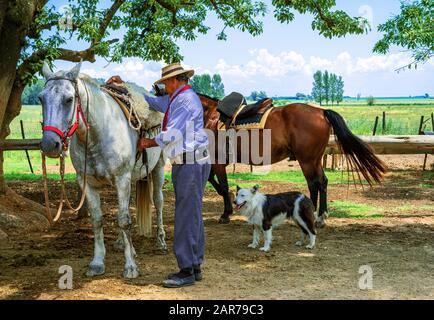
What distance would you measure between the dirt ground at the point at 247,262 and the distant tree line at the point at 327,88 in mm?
147320

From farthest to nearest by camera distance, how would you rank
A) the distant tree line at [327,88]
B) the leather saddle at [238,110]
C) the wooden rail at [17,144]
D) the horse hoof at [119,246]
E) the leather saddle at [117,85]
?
the distant tree line at [327,88]
the leather saddle at [238,110]
the wooden rail at [17,144]
the horse hoof at [119,246]
the leather saddle at [117,85]

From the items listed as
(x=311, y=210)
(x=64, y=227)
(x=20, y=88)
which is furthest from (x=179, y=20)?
(x=311, y=210)

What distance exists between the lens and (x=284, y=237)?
7.68 metres

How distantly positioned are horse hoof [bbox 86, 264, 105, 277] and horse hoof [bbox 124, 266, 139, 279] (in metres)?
0.31

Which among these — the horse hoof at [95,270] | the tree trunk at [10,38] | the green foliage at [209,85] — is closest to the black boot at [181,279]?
the horse hoof at [95,270]

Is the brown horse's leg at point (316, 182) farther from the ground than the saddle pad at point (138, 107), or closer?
closer

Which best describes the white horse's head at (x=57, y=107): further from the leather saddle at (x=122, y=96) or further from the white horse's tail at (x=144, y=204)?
the white horse's tail at (x=144, y=204)

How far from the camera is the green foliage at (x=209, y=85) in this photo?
362ft

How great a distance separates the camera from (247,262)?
6207 mm

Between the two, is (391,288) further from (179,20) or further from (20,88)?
(179,20)

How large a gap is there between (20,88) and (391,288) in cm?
762

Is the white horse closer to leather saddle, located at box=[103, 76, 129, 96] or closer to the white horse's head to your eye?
the white horse's head

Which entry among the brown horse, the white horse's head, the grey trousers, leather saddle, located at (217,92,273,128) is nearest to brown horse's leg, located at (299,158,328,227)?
the brown horse

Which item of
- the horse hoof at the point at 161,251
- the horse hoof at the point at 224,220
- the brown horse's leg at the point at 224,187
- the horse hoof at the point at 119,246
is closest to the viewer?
the horse hoof at the point at 161,251
